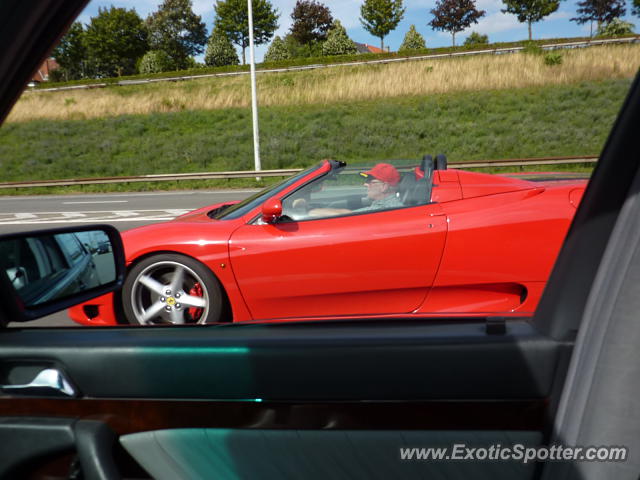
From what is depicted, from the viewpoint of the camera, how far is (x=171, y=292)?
3.68 m

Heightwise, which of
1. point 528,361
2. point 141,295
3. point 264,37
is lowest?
point 141,295

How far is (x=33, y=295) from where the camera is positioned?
138 centimetres

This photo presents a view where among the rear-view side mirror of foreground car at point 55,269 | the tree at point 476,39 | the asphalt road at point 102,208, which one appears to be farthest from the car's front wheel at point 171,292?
the asphalt road at point 102,208

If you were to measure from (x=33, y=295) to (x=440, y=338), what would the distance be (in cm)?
101

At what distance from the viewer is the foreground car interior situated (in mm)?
1166

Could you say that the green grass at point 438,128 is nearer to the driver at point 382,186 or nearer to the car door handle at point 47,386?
the driver at point 382,186

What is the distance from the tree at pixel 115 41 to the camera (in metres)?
1.35

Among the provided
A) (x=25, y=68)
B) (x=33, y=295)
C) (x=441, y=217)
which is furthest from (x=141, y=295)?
(x=25, y=68)

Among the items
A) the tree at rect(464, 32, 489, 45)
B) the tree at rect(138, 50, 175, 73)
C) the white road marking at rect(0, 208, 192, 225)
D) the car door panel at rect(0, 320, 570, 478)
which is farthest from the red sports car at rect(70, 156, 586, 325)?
the white road marking at rect(0, 208, 192, 225)

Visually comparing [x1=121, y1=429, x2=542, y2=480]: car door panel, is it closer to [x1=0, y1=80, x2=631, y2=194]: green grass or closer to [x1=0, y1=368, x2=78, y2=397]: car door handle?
[x1=0, y1=368, x2=78, y2=397]: car door handle

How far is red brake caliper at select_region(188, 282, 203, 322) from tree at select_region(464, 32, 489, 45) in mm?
2548

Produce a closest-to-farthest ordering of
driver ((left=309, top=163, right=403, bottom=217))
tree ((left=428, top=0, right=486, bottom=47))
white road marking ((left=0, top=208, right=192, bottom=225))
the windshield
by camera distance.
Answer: tree ((left=428, top=0, right=486, bottom=47))
driver ((left=309, top=163, right=403, bottom=217))
the windshield
white road marking ((left=0, top=208, right=192, bottom=225))

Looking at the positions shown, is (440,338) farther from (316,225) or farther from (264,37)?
(316,225)

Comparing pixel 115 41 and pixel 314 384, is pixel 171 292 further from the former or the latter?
pixel 314 384
